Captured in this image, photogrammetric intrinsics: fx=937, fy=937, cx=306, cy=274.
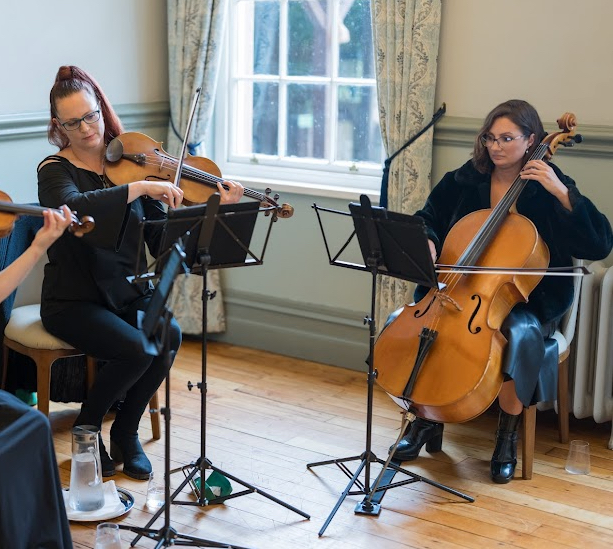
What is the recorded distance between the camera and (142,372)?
2.85m

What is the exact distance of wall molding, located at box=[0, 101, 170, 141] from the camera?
3.43 metres

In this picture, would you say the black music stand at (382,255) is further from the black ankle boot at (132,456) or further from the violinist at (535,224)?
the black ankle boot at (132,456)

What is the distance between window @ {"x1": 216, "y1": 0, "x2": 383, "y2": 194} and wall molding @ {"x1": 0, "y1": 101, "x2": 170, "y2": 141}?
0.93 feet

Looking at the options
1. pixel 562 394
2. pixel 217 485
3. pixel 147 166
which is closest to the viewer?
pixel 217 485

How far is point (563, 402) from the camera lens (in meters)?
3.16

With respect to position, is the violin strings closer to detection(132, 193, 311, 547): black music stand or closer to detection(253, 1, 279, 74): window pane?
detection(132, 193, 311, 547): black music stand

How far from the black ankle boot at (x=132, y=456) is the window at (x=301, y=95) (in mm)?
1487

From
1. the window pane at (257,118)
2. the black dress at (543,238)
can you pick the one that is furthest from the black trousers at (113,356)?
the window pane at (257,118)

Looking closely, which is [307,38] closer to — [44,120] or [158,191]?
[44,120]

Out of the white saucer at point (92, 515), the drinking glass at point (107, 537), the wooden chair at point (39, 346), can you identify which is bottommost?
the white saucer at point (92, 515)

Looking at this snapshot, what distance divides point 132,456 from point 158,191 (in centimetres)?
85

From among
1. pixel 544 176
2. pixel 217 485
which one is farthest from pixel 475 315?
pixel 217 485

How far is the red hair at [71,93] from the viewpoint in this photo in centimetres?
280

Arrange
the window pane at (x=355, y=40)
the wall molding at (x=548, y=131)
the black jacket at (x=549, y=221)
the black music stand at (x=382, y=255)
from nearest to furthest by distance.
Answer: the black music stand at (x=382, y=255), the black jacket at (x=549, y=221), the wall molding at (x=548, y=131), the window pane at (x=355, y=40)
